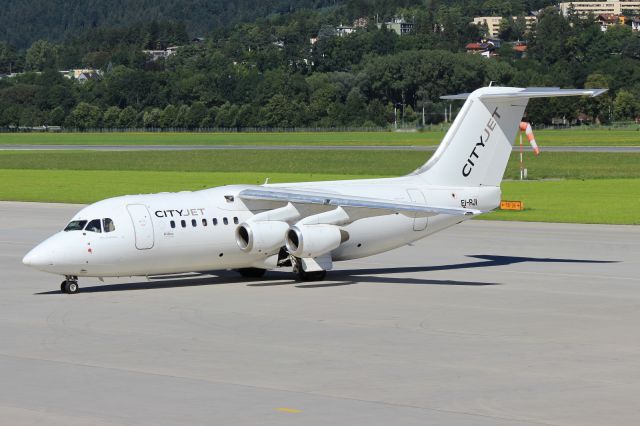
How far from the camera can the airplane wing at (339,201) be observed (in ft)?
109

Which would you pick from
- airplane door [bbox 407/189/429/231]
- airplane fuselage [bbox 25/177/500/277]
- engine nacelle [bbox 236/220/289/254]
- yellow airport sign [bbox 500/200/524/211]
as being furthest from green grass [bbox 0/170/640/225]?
engine nacelle [bbox 236/220/289/254]

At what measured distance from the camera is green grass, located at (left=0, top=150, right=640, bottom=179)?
88.8 meters

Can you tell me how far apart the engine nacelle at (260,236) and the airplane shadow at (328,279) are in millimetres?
1290

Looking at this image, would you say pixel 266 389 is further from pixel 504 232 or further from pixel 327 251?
pixel 504 232

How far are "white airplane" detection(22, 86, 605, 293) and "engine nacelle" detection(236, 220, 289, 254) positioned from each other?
3 cm

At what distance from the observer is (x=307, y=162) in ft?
344

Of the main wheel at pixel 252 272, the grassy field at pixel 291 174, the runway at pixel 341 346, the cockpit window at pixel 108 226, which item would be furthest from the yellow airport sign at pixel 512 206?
the cockpit window at pixel 108 226

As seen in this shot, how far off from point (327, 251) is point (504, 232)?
15.2 m

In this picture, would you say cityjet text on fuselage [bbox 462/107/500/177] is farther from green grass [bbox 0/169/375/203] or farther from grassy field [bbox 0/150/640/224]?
green grass [bbox 0/169/375/203]

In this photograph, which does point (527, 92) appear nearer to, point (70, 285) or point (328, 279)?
point (328, 279)

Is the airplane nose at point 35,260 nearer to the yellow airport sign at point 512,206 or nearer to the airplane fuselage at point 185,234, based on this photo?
the airplane fuselage at point 185,234

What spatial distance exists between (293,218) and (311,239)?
1150 millimetres

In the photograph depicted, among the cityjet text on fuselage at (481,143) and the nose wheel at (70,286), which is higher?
the cityjet text on fuselage at (481,143)

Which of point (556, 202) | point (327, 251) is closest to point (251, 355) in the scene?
point (327, 251)
